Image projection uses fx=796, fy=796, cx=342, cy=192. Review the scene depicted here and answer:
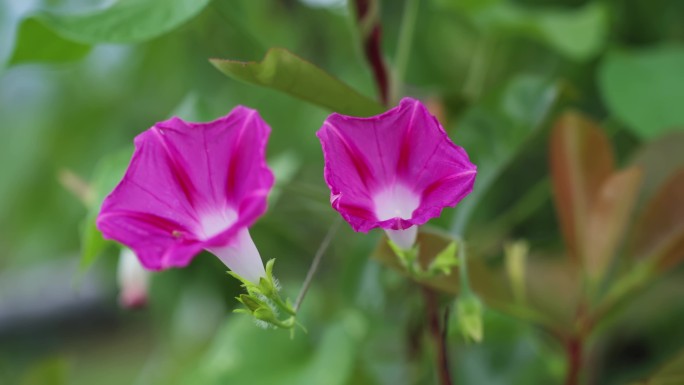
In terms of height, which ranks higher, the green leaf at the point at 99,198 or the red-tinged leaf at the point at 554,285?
the green leaf at the point at 99,198

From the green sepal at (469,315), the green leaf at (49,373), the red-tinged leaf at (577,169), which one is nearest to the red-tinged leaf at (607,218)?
the red-tinged leaf at (577,169)

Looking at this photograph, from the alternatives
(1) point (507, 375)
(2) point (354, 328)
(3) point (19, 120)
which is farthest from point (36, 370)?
(3) point (19, 120)

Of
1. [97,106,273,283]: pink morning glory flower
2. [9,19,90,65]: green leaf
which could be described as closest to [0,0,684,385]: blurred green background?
[9,19,90,65]: green leaf

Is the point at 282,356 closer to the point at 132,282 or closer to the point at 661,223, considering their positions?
the point at 132,282

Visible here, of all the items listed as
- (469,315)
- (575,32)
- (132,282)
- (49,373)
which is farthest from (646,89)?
(49,373)

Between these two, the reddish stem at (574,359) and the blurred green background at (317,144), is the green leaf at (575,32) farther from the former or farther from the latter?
the reddish stem at (574,359)

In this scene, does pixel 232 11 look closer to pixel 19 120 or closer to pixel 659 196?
pixel 659 196

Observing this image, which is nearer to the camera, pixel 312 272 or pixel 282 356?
pixel 312 272
